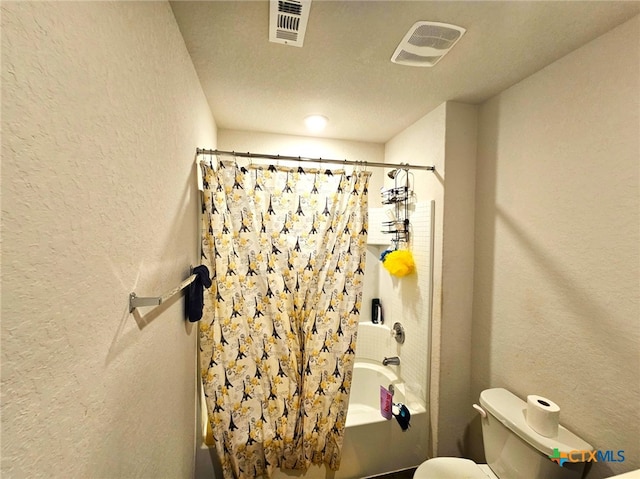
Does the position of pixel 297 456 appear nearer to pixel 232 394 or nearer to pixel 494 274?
pixel 232 394

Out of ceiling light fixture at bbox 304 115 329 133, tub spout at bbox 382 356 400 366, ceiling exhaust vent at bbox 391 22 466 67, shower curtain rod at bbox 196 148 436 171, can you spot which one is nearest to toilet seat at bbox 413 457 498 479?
tub spout at bbox 382 356 400 366

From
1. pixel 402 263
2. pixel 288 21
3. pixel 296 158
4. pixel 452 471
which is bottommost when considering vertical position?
pixel 452 471

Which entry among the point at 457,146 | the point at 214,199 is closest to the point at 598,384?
the point at 457,146

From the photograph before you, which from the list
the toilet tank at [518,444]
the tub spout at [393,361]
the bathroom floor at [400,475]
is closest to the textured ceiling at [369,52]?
the toilet tank at [518,444]

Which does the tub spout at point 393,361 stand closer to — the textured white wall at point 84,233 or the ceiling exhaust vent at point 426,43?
the textured white wall at point 84,233

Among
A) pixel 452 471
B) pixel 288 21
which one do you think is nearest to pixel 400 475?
pixel 452 471

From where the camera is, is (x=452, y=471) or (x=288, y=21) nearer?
(x=288, y=21)

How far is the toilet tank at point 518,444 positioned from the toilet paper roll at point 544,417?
25 mm

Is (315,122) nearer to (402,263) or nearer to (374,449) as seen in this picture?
(402,263)

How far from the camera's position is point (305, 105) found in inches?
66.1

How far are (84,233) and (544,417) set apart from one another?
1.65 m

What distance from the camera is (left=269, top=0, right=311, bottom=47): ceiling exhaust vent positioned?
91 centimetres

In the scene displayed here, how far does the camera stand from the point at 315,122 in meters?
1.94

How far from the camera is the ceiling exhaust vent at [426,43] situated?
101 cm
